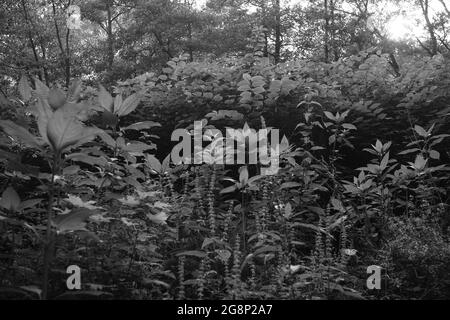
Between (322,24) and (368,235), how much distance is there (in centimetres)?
1840

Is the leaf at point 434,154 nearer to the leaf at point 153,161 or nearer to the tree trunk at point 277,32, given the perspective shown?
the leaf at point 153,161

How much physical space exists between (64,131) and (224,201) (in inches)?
82.7

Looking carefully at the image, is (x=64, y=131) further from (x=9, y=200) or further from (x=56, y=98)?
(x=9, y=200)

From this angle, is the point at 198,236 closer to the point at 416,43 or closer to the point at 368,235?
the point at 368,235

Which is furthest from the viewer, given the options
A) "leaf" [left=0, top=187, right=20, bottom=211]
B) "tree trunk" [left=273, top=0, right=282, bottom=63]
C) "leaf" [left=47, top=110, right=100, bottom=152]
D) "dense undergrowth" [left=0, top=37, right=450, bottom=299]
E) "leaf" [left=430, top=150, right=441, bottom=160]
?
"tree trunk" [left=273, top=0, right=282, bottom=63]

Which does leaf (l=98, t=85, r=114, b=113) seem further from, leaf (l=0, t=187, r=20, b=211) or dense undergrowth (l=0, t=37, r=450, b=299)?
leaf (l=0, t=187, r=20, b=211)

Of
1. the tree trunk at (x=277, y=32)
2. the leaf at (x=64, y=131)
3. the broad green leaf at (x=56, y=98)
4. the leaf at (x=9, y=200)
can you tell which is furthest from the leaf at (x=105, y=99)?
the tree trunk at (x=277, y=32)

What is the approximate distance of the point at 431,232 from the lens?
2.83m

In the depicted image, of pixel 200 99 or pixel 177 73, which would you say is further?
pixel 177 73

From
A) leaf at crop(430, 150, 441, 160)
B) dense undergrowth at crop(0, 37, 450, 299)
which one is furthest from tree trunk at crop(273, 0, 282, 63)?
leaf at crop(430, 150, 441, 160)

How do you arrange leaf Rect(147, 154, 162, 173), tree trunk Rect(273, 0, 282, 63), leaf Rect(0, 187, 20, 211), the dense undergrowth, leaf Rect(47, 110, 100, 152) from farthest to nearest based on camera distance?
tree trunk Rect(273, 0, 282, 63), leaf Rect(147, 154, 162, 173), the dense undergrowth, leaf Rect(0, 187, 20, 211), leaf Rect(47, 110, 100, 152)

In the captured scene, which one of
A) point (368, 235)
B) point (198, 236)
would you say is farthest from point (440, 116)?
point (198, 236)

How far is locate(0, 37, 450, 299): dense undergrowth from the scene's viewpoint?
79.0 inches

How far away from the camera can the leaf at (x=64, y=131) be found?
1704 mm
